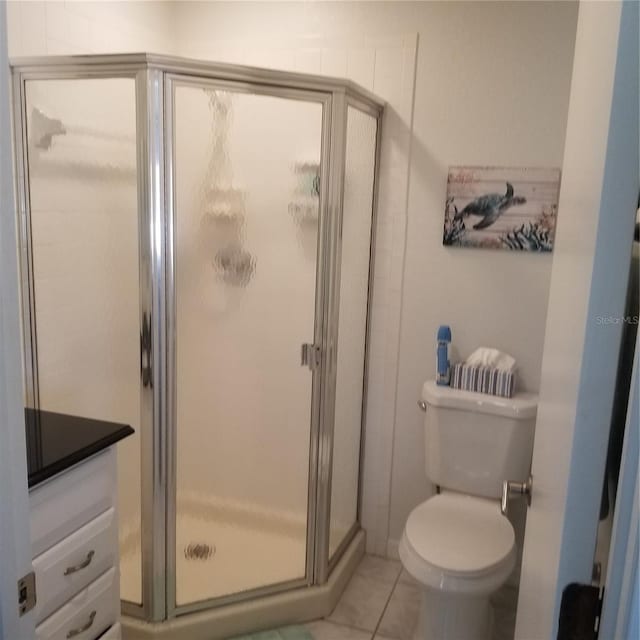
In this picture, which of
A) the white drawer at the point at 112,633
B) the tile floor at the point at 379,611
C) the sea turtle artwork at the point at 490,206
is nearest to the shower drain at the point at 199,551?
the tile floor at the point at 379,611

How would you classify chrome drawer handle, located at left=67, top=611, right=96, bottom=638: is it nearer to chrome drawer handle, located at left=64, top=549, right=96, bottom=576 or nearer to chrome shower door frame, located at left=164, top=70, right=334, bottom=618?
chrome drawer handle, located at left=64, top=549, right=96, bottom=576

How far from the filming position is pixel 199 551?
2203 mm

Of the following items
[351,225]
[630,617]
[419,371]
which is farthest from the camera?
[419,371]

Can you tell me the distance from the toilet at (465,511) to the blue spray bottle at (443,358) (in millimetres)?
48

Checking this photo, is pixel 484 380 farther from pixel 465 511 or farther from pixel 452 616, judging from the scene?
pixel 452 616

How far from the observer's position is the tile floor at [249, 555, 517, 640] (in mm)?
2152

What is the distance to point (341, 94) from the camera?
2.02m

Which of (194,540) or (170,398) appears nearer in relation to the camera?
(170,398)

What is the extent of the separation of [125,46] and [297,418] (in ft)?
4.99

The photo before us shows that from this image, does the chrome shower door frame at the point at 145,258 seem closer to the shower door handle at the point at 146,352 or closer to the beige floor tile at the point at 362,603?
the shower door handle at the point at 146,352

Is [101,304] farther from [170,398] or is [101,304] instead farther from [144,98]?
[144,98]

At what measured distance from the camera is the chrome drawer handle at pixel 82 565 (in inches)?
54.2

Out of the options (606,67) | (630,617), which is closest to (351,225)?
(606,67)

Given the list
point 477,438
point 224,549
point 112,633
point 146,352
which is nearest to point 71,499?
point 112,633
